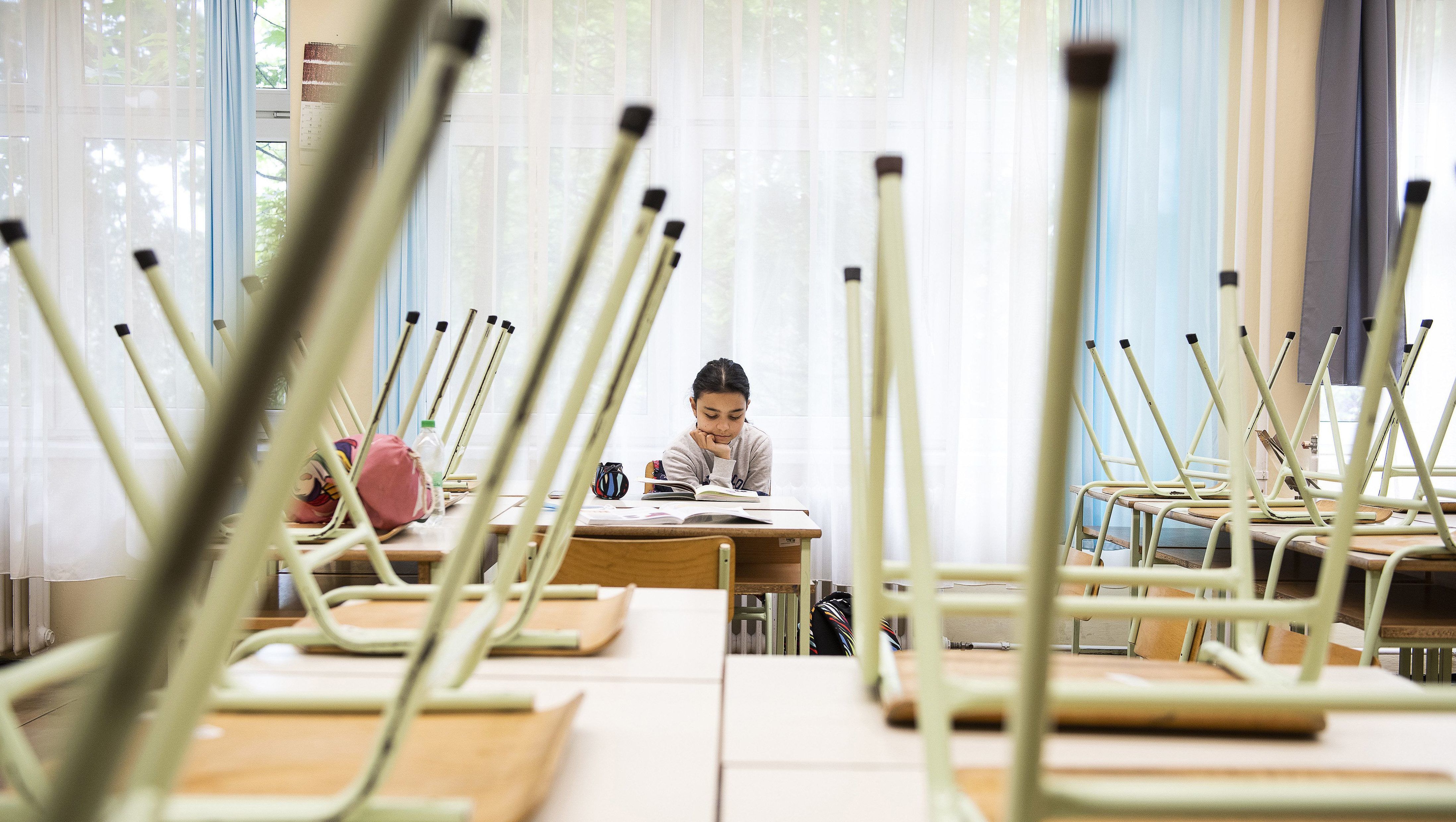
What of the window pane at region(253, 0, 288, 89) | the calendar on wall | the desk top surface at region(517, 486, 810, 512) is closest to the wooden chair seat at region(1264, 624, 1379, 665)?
the desk top surface at region(517, 486, 810, 512)

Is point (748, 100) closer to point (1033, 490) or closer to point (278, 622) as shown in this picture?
point (278, 622)

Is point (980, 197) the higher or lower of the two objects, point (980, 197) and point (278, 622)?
the higher

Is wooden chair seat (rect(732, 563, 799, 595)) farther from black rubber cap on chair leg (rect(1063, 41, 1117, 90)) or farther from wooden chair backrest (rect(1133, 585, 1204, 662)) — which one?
black rubber cap on chair leg (rect(1063, 41, 1117, 90))

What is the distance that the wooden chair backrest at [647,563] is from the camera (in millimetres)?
1959

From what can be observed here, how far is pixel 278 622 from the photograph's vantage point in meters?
1.65

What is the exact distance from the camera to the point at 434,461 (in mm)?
2391

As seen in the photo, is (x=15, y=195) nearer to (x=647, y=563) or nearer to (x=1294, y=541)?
(x=647, y=563)

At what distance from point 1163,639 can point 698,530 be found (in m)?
1.16

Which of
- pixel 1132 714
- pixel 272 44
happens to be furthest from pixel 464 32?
pixel 272 44

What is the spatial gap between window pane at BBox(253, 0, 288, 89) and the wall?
13.8 feet

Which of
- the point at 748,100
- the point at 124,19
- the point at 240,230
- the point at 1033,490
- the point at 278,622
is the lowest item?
the point at 278,622

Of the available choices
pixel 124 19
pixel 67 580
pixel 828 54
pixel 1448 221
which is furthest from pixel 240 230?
pixel 1448 221

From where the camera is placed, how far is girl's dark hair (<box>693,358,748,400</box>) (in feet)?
10.8

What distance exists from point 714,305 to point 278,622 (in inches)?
99.9
